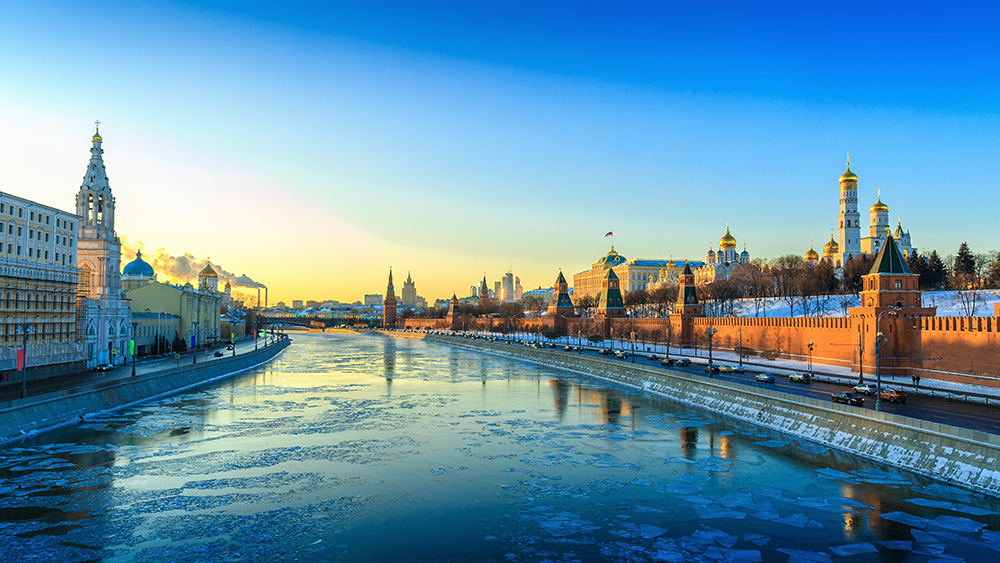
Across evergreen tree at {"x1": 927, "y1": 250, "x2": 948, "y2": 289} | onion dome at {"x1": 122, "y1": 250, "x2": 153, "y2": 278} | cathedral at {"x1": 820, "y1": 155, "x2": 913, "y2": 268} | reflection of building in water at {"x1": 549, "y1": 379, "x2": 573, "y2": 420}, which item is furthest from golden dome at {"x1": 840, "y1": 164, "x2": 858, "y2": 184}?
onion dome at {"x1": 122, "y1": 250, "x2": 153, "y2": 278}

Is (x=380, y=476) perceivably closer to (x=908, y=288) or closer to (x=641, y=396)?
(x=641, y=396)

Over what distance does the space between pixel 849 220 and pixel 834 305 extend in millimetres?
35189

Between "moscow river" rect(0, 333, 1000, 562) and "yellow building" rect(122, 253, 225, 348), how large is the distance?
33027mm

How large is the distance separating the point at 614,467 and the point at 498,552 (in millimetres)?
9216

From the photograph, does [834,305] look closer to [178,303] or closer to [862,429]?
[862,429]

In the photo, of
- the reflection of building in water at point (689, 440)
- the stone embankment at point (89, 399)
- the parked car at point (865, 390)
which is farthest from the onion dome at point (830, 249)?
the stone embankment at point (89, 399)

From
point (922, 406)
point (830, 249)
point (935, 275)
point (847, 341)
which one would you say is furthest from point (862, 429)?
point (830, 249)

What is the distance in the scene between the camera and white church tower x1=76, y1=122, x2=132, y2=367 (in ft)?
149

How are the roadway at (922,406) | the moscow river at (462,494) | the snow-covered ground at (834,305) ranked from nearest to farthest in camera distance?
the moscow river at (462,494)
the roadway at (922,406)
the snow-covered ground at (834,305)

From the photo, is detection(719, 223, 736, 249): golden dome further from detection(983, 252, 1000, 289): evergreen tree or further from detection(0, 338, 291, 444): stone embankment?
detection(0, 338, 291, 444): stone embankment

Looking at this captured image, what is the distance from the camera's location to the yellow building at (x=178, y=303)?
213 ft

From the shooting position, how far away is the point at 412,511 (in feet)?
62.3

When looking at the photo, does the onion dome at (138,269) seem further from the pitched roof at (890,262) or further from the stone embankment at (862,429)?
the pitched roof at (890,262)

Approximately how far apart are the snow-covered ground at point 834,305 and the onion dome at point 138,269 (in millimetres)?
74627
